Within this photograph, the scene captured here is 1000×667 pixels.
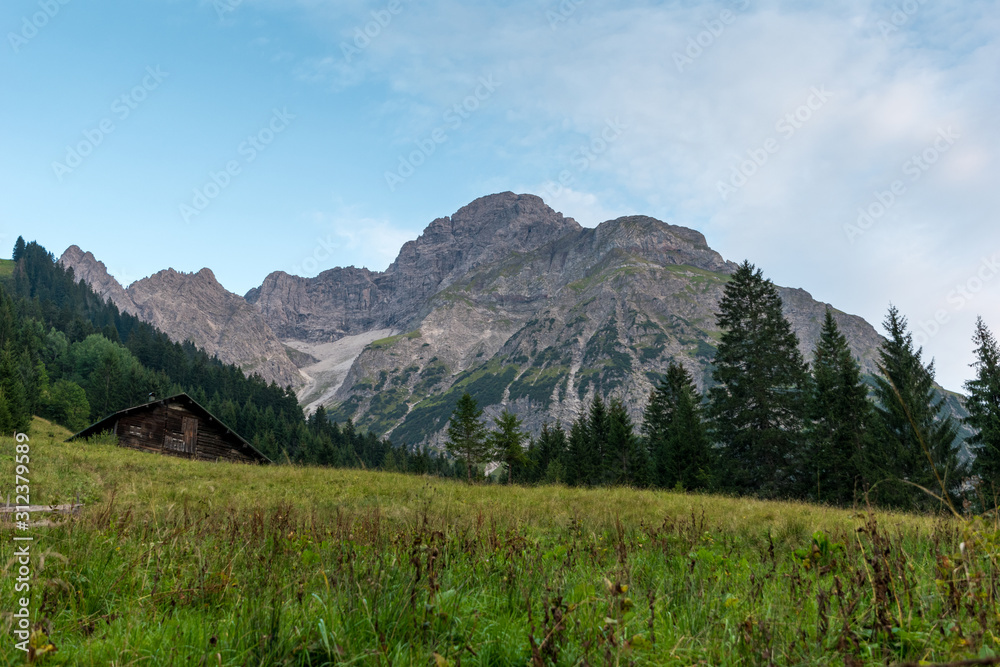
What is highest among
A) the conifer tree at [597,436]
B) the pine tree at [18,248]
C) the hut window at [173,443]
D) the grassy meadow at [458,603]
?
the pine tree at [18,248]

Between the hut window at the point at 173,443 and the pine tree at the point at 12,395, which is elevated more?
the pine tree at the point at 12,395

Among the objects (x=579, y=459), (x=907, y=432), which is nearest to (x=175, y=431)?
(x=579, y=459)

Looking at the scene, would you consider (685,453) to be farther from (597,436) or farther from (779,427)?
(597,436)

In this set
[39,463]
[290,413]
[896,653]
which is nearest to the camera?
[896,653]

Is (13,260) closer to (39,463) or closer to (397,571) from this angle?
(39,463)

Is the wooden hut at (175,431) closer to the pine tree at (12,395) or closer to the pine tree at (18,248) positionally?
the pine tree at (12,395)

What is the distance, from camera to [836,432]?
30.9 m

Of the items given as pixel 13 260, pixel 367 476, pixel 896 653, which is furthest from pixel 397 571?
pixel 13 260

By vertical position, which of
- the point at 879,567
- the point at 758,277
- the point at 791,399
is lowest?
the point at 879,567

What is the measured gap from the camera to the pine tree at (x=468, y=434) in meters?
50.7

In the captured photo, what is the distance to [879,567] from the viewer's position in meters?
3.35

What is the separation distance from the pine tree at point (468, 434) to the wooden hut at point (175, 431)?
703 inches

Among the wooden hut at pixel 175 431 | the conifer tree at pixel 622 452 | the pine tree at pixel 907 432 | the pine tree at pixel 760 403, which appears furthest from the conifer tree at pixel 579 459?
the wooden hut at pixel 175 431

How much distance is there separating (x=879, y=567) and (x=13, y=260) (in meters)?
260
